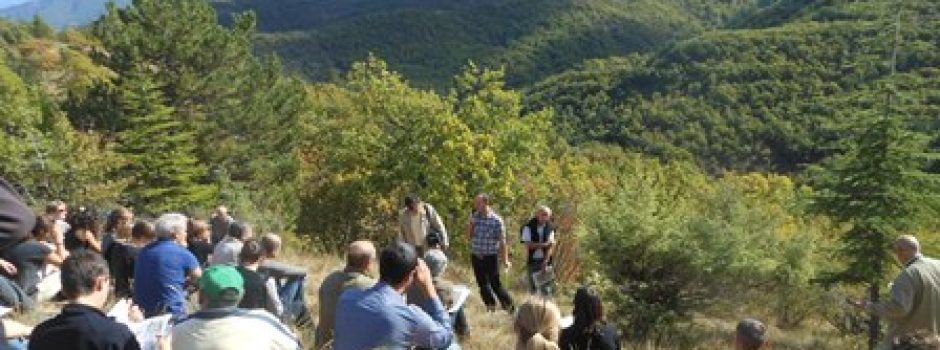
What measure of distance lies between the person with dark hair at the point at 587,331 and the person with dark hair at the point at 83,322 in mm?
2551

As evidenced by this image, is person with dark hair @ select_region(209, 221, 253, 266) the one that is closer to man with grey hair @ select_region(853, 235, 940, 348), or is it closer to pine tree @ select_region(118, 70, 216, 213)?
man with grey hair @ select_region(853, 235, 940, 348)

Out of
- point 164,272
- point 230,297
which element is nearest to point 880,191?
point 164,272

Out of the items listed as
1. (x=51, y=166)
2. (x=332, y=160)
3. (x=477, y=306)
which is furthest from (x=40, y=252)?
(x=332, y=160)

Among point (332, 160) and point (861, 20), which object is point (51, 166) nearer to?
point (332, 160)

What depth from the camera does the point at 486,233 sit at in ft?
32.0

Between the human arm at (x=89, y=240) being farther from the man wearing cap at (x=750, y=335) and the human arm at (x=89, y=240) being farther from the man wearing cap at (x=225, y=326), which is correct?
the man wearing cap at (x=750, y=335)

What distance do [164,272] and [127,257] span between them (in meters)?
1.35

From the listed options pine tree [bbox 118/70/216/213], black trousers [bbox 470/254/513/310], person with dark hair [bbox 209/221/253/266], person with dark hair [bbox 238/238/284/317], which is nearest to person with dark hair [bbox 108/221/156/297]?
person with dark hair [bbox 209/221/253/266]

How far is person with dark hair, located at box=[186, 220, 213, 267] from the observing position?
812 centimetres

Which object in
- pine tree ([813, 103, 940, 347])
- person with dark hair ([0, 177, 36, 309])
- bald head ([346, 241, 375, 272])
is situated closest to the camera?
person with dark hair ([0, 177, 36, 309])

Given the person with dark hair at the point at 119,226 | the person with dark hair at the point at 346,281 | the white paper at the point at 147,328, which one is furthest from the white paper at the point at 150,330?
the person with dark hair at the point at 119,226

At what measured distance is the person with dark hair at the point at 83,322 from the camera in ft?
10.2

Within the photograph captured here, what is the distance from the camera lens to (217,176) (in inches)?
1188

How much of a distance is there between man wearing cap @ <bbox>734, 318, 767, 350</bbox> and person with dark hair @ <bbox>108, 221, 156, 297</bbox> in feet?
14.7
